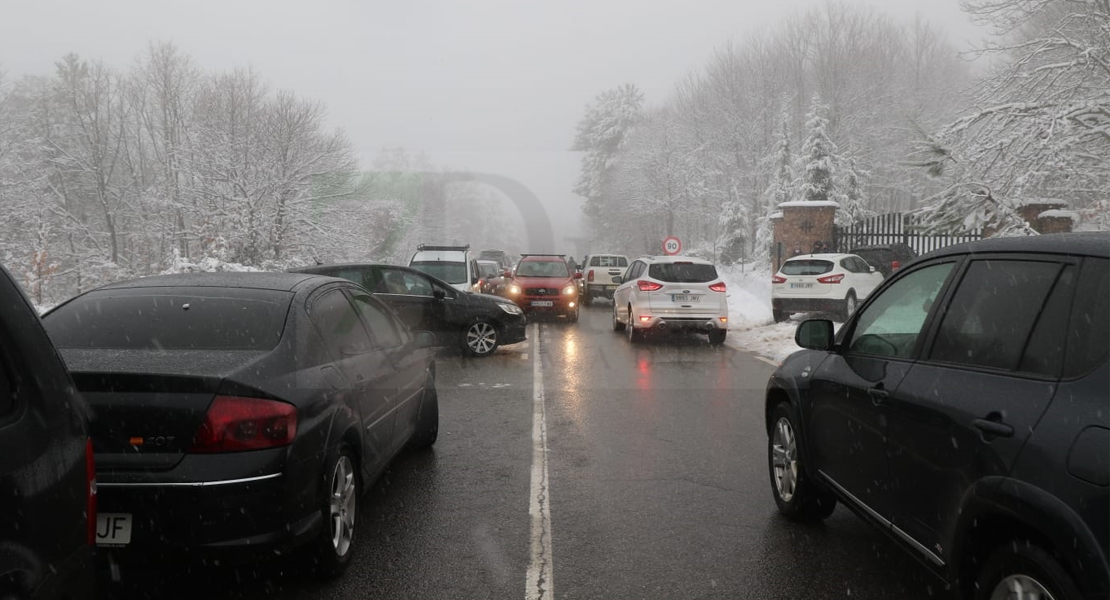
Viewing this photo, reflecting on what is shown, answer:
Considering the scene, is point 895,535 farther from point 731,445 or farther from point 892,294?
point 731,445

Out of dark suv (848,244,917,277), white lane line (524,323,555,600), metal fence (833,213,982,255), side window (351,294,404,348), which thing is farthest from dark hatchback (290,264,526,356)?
metal fence (833,213,982,255)

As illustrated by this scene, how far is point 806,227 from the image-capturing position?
25625 mm

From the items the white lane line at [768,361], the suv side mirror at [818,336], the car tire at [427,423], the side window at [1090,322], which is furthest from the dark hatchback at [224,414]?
the white lane line at [768,361]

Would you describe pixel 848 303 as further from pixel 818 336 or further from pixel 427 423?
pixel 818 336

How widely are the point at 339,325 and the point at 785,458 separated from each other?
298 centimetres

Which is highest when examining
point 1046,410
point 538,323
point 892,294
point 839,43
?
point 839,43

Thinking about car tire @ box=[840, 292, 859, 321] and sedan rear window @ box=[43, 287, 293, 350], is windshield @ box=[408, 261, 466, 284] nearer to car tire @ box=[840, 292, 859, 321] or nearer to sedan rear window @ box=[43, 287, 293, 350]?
car tire @ box=[840, 292, 859, 321]

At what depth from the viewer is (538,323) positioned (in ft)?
64.6

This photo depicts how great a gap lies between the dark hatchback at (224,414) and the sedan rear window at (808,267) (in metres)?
14.2

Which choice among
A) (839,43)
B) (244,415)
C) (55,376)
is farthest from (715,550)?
(839,43)

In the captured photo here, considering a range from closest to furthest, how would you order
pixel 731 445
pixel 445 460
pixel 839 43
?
pixel 445 460 < pixel 731 445 < pixel 839 43

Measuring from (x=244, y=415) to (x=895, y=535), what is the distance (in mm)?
2982

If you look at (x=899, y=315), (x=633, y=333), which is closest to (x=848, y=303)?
(x=633, y=333)

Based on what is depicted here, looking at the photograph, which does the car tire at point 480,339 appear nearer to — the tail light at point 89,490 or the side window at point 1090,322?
the tail light at point 89,490
